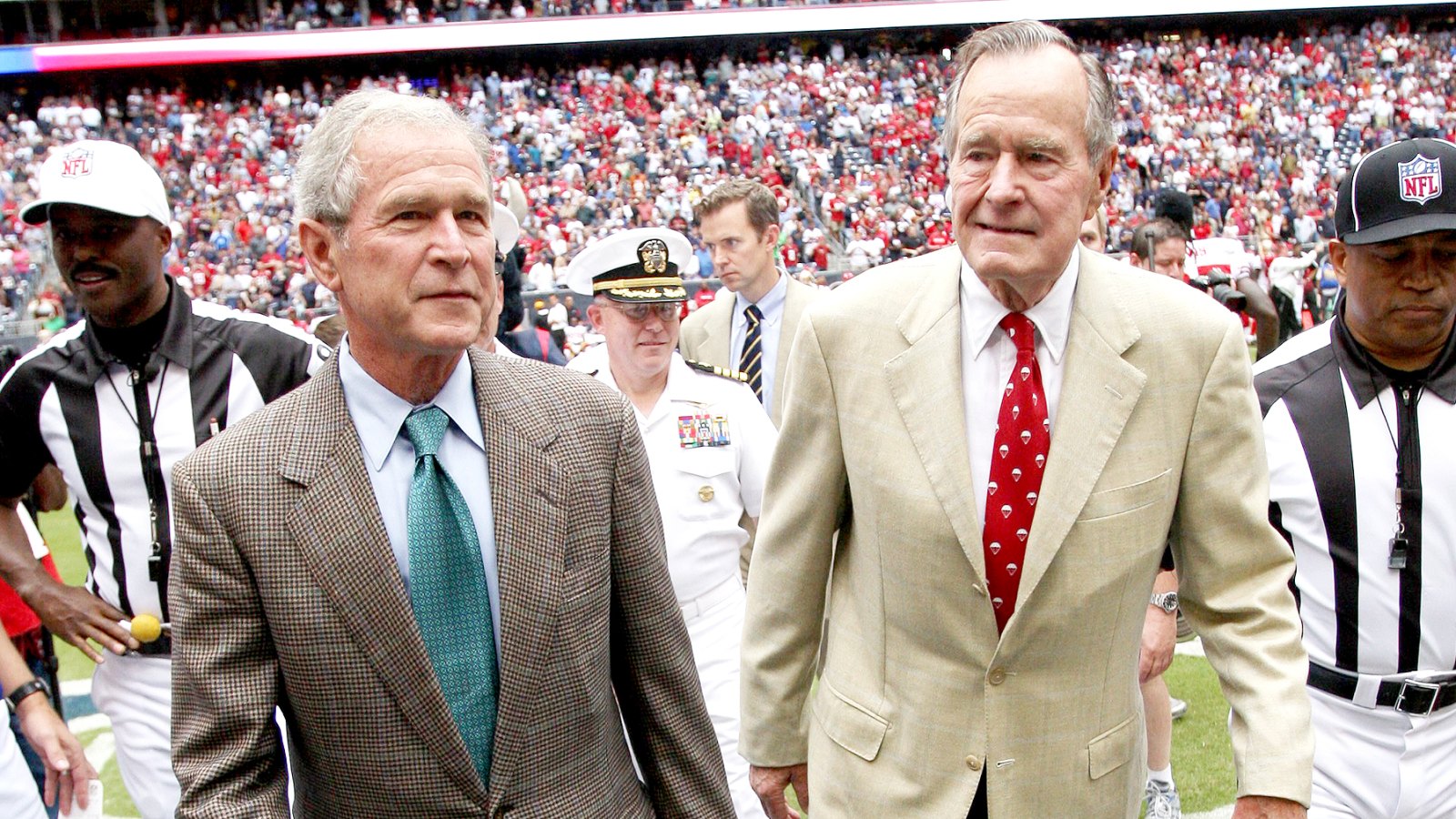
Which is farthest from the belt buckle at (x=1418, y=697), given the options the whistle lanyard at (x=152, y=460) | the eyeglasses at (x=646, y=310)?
the whistle lanyard at (x=152, y=460)

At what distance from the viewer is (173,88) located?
34.9 meters

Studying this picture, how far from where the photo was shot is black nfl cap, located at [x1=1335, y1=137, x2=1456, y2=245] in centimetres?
284

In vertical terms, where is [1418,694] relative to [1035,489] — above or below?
below

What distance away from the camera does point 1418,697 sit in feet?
9.35

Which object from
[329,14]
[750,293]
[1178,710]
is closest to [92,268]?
[750,293]

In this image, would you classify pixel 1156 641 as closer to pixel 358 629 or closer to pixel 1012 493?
pixel 1012 493

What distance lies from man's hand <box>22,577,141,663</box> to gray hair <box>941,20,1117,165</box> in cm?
242

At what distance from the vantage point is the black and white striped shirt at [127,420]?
325 cm

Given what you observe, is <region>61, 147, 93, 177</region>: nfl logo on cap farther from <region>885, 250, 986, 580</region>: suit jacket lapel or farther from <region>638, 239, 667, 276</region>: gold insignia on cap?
<region>885, 250, 986, 580</region>: suit jacket lapel

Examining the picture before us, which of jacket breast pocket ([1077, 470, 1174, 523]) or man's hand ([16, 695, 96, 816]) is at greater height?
jacket breast pocket ([1077, 470, 1174, 523])

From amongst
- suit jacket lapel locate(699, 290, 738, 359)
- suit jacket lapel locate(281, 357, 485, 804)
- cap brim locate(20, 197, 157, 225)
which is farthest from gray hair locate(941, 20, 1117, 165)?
suit jacket lapel locate(699, 290, 738, 359)

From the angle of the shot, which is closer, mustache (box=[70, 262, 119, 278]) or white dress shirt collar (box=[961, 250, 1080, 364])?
white dress shirt collar (box=[961, 250, 1080, 364])

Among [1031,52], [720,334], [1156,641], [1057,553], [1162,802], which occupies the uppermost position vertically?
[1031,52]

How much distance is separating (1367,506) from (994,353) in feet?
3.88
